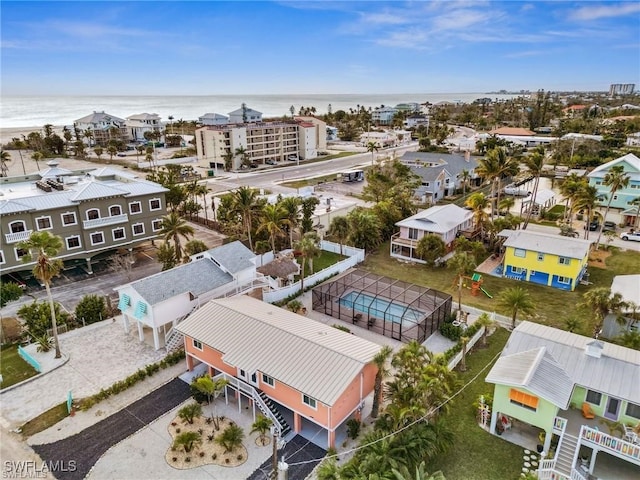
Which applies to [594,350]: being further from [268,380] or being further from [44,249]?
[44,249]

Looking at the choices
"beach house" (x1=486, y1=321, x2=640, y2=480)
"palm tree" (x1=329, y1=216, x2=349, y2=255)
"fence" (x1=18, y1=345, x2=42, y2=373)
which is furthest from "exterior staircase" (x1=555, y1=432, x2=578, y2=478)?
"fence" (x1=18, y1=345, x2=42, y2=373)

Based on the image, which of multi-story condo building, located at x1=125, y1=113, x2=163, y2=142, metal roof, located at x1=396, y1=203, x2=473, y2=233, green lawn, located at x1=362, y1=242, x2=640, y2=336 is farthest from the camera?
multi-story condo building, located at x1=125, y1=113, x2=163, y2=142

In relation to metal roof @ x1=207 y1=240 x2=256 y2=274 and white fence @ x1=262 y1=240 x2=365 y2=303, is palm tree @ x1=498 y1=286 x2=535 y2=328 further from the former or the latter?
metal roof @ x1=207 y1=240 x2=256 y2=274

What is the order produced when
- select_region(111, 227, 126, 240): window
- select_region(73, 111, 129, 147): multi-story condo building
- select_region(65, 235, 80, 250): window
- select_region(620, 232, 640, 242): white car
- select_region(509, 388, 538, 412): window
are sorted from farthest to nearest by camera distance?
select_region(73, 111, 129, 147): multi-story condo building, select_region(620, 232, 640, 242): white car, select_region(111, 227, 126, 240): window, select_region(65, 235, 80, 250): window, select_region(509, 388, 538, 412): window

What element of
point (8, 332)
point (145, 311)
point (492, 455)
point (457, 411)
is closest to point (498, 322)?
point (457, 411)

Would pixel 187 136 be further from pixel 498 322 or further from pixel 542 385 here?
pixel 542 385

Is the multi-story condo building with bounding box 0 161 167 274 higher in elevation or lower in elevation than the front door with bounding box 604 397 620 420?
higher

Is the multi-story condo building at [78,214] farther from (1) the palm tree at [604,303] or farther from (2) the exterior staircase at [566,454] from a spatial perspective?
(1) the palm tree at [604,303]
